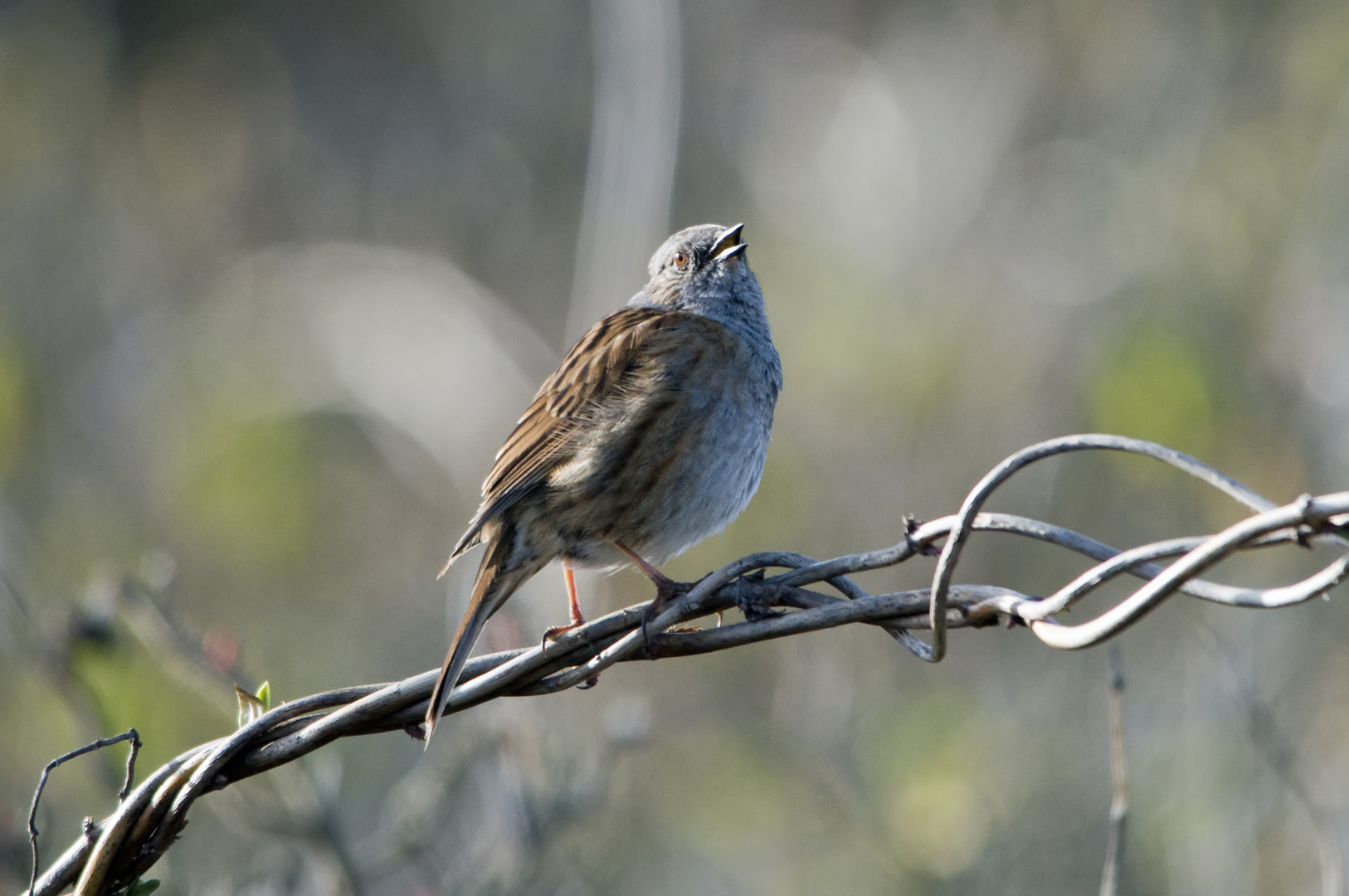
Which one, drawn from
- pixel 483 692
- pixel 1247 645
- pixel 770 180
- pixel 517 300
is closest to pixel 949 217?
pixel 770 180

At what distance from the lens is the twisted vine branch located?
170cm

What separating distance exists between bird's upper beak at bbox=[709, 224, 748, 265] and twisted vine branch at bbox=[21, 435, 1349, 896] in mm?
2220

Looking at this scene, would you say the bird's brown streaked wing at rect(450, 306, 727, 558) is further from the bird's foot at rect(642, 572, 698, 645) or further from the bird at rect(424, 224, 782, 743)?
the bird's foot at rect(642, 572, 698, 645)

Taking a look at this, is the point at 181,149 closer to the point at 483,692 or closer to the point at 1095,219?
the point at 1095,219

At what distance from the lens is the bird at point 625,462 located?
10.5 ft

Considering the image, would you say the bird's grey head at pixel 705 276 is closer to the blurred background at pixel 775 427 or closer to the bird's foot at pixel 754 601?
the blurred background at pixel 775 427

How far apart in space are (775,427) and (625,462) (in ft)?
14.8

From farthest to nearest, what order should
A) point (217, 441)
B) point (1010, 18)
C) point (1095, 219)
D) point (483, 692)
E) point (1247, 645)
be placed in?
point (1010, 18) → point (1095, 219) → point (217, 441) → point (1247, 645) → point (483, 692)

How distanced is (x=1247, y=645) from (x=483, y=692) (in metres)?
3.72

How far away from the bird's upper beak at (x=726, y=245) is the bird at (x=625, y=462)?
642 millimetres

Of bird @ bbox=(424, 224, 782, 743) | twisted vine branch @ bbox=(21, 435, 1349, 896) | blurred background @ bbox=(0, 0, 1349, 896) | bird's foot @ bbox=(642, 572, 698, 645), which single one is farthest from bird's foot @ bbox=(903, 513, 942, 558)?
A: blurred background @ bbox=(0, 0, 1349, 896)

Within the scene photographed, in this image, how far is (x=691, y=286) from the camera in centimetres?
417

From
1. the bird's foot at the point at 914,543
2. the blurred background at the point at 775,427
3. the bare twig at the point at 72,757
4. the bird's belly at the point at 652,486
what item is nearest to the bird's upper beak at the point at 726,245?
the bird's belly at the point at 652,486

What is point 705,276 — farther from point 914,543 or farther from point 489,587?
point 914,543
